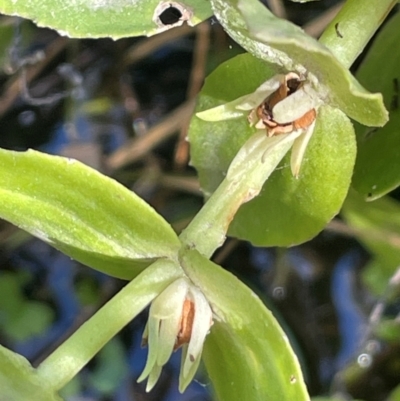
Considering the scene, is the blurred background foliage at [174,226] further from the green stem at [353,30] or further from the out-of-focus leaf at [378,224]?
the green stem at [353,30]

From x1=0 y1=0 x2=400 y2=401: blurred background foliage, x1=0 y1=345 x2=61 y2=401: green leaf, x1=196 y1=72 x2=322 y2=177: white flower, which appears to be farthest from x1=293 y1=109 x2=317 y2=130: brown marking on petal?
x1=0 y1=0 x2=400 y2=401: blurred background foliage

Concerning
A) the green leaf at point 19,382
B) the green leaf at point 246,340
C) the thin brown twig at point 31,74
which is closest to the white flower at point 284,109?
the green leaf at point 246,340

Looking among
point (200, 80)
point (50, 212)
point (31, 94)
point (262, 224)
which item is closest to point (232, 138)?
point (262, 224)

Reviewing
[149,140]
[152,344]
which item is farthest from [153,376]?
[149,140]

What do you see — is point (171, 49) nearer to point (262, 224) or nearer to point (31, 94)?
point (31, 94)

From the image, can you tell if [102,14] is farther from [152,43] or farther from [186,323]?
[152,43]

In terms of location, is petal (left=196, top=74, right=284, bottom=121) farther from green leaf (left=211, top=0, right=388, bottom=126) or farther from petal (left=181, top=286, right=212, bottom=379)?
petal (left=181, top=286, right=212, bottom=379)
